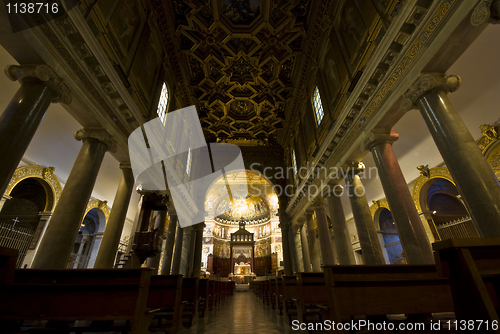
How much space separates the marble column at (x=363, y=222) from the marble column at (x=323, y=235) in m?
2.54

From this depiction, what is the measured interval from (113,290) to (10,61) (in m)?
7.81

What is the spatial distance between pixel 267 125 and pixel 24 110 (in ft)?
43.1

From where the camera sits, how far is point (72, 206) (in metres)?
4.75

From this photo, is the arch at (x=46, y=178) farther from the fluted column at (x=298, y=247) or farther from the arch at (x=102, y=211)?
the fluted column at (x=298, y=247)

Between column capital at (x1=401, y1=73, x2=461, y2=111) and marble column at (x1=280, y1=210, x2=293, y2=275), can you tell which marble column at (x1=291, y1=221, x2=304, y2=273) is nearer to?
marble column at (x1=280, y1=210, x2=293, y2=275)

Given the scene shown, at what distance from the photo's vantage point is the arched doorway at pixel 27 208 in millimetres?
8914

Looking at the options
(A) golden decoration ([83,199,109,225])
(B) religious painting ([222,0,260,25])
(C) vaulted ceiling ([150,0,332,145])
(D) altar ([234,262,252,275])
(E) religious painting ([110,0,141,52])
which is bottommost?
(D) altar ([234,262,252,275])

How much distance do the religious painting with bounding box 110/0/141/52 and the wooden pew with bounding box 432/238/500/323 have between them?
761 centimetres

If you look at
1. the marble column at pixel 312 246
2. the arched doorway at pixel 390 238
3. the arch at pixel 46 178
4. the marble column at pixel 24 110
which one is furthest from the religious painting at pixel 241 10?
the arched doorway at pixel 390 238

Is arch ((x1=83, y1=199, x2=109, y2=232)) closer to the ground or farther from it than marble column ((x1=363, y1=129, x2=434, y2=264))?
farther from it

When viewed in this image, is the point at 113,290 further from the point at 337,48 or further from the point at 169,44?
the point at 169,44

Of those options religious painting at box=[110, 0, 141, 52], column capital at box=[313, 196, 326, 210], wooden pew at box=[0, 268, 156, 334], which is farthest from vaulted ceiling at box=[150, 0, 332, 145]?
wooden pew at box=[0, 268, 156, 334]

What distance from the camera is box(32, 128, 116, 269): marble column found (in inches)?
170

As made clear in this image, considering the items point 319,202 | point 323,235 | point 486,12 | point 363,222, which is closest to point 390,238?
point 323,235
